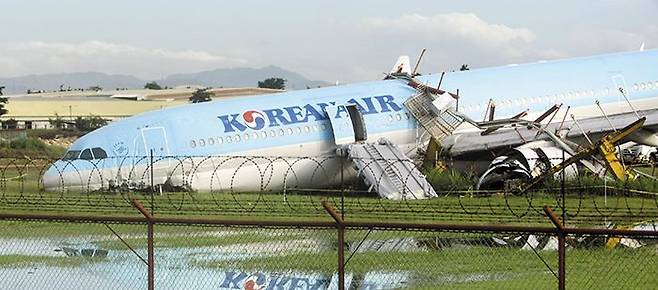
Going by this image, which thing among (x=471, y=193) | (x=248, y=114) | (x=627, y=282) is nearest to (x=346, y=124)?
(x=248, y=114)

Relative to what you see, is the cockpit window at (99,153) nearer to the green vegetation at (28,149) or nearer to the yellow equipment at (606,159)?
the yellow equipment at (606,159)

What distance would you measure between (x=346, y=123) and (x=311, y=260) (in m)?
16.4

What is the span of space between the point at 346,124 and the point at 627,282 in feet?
62.2

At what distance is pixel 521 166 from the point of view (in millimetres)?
32719

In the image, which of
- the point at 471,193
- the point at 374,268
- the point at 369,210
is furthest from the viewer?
the point at 471,193

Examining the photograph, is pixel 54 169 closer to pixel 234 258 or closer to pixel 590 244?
pixel 234 258

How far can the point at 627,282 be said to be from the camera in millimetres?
15938

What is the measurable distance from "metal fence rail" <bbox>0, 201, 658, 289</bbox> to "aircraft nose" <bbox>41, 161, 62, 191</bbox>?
1066 centimetres

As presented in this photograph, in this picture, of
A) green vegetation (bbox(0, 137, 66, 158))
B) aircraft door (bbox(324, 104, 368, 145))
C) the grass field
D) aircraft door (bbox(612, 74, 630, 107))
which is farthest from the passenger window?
green vegetation (bbox(0, 137, 66, 158))

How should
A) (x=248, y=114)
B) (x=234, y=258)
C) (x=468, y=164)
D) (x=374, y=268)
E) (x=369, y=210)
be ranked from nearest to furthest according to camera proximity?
(x=374, y=268) → (x=234, y=258) → (x=369, y=210) → (x=248, y=114) → (x=468, y=164)

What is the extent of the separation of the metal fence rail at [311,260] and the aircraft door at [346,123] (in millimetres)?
12826

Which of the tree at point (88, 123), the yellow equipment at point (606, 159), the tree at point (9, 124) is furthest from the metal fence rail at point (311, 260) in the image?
the tree at point (9, 124)

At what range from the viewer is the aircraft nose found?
3219 cm

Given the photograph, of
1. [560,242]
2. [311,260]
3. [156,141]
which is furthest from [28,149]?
[560,242]
